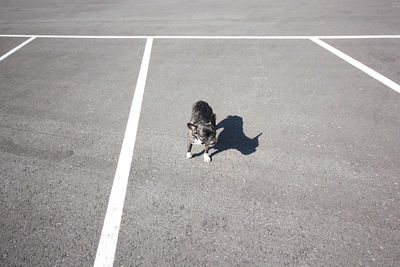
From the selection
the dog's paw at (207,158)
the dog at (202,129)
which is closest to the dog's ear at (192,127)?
the dog at (202,129)

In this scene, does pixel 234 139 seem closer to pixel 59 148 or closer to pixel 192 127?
pixel 192 127

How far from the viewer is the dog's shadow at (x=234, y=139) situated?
5340 millimetres

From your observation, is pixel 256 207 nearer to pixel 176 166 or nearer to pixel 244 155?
pixel 244 155

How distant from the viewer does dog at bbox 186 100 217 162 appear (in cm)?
447

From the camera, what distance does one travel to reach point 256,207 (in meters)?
4.19

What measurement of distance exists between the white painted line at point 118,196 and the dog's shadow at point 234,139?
5.51 feet

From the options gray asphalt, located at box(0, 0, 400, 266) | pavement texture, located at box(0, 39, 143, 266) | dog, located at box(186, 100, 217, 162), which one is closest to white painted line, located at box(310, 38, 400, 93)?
gray asphalt, located at box(0, 0, 400, 266)

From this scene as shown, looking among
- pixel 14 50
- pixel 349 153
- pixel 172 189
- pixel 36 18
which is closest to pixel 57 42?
pixel 14 50

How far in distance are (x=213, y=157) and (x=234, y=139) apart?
2.54 ft

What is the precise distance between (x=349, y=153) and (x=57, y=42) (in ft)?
41.8

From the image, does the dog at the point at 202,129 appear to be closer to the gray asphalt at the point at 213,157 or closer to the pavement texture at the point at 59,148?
the gray asphalt at the point at 213,157

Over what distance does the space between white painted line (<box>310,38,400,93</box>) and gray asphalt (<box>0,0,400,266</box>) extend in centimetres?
29

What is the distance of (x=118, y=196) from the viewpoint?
4.48 metres

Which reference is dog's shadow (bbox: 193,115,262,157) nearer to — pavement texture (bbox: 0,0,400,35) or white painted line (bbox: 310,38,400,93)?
white painted line (bbox: 310,38,400,93)
